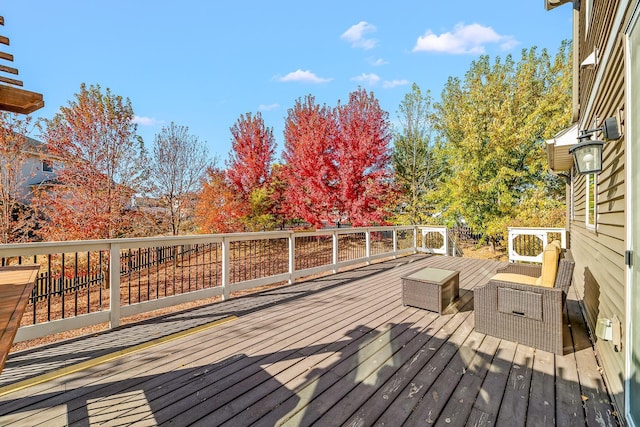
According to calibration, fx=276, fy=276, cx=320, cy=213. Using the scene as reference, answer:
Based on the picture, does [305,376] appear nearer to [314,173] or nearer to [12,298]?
[12,298]

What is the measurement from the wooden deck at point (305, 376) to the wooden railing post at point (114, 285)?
0.74ft

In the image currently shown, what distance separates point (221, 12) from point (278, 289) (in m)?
8.20

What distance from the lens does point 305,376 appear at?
2.25m

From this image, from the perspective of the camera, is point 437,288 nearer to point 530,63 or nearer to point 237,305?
point 237,305

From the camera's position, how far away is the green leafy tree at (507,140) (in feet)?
35.7

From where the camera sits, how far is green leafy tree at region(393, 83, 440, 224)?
13.9 meters

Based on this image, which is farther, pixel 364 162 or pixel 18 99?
pixel 364 162

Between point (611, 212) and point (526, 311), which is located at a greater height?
point (611, 212)

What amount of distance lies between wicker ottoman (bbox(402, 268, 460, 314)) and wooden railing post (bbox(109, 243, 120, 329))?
12.3ft

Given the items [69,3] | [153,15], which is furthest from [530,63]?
[69,3]

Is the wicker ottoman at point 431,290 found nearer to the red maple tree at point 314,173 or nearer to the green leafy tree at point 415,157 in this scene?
the red maple tree at point 314,173

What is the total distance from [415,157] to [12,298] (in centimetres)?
1463

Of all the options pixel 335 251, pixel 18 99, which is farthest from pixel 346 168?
pixel 18 99

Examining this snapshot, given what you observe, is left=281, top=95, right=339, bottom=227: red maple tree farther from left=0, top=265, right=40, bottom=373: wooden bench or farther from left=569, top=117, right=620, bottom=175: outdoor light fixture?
left=0, top=265, right=40, bottom=373: wooden bench
